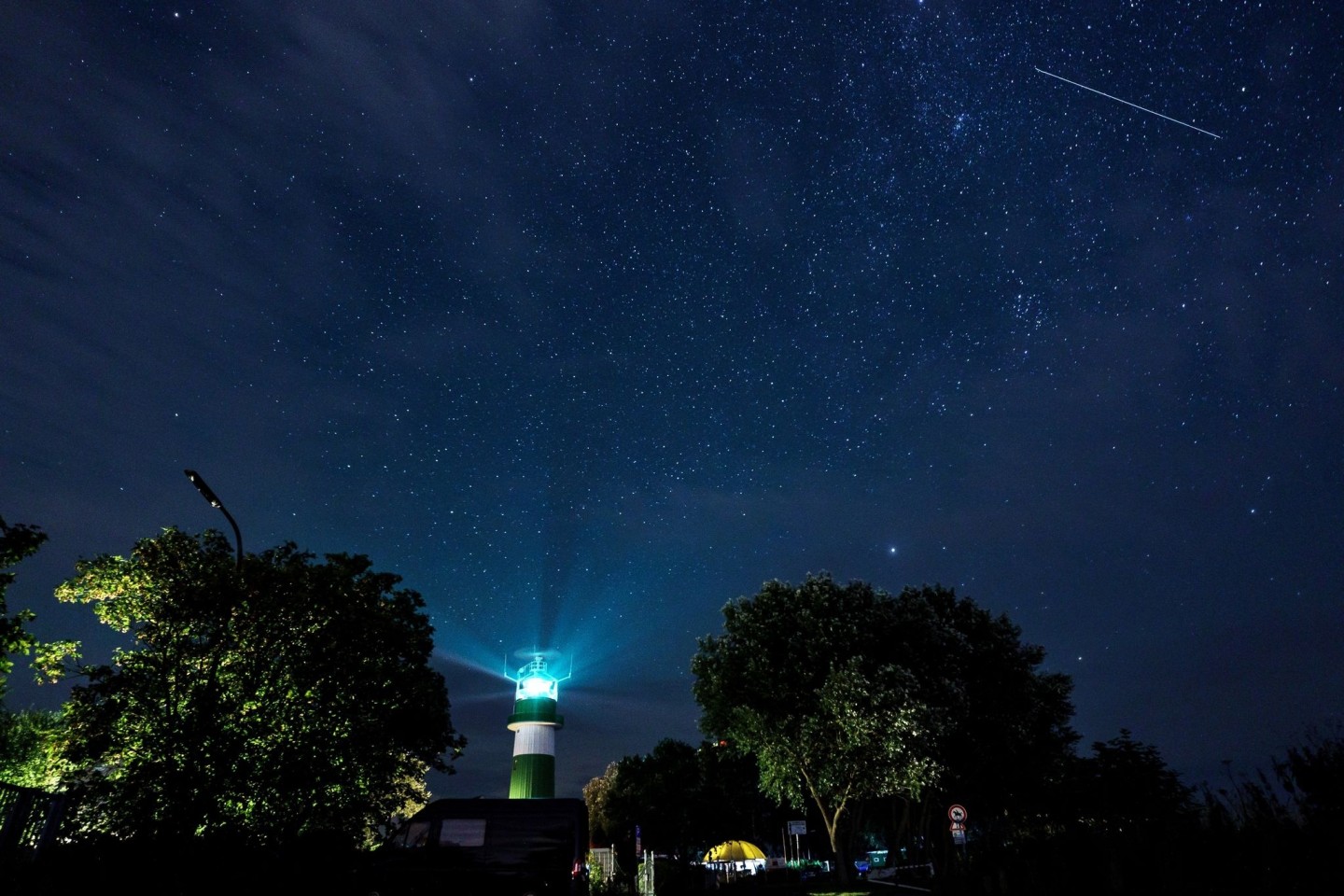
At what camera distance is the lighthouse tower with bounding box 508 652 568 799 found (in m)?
54.6

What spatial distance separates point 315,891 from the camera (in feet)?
43.1

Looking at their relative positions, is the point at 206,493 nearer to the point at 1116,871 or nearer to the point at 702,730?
the point at 1116,871

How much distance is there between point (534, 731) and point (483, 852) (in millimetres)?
44528

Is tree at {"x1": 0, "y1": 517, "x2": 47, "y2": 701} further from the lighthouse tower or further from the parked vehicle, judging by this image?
the lighthouse tower

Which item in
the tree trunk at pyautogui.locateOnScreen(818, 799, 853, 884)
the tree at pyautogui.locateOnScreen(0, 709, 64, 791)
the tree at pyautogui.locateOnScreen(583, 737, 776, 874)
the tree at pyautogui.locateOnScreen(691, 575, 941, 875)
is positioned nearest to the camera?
the tree at pyautogui.locateOnScreen(691, 575, 941, 875)

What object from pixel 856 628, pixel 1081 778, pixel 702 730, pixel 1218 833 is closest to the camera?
pixel 1218 833

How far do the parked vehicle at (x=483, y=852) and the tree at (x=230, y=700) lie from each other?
447cm

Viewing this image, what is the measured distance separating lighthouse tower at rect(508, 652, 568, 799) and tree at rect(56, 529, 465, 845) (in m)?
31.0

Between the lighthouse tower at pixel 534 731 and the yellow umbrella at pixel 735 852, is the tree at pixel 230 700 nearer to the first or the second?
the lighthouse tower at pixel 534 731

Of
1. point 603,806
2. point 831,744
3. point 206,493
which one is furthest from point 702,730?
point 603,806

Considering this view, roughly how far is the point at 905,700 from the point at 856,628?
3.41 metres

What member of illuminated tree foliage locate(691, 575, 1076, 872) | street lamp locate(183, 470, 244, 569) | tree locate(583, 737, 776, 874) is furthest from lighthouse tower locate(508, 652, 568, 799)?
street lamp locate(183, 470, 244, 569)

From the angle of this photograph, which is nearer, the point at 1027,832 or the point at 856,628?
the point at 1027,832

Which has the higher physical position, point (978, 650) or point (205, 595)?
point (978, 650)
